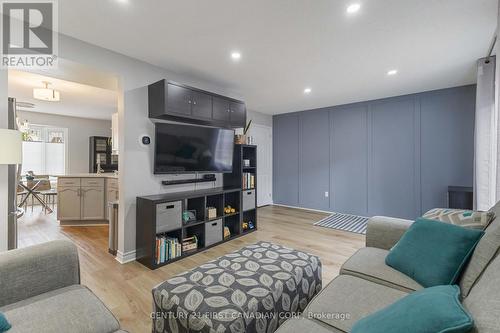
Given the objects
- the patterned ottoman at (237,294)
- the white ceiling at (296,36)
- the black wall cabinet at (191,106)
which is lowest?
the patterned ottoman at (237,294)

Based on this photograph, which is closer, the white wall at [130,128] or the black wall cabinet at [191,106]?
the white wall at [130,128]

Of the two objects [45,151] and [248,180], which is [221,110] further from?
[45,151]

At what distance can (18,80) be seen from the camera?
358 centimetres

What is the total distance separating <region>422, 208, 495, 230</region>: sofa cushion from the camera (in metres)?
1.35

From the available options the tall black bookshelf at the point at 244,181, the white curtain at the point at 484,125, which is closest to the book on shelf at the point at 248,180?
the tall black bookshelf at the point at 244,181

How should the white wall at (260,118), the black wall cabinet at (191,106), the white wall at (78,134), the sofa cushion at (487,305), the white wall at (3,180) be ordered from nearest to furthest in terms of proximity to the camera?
the sofa cushion at (487,305), the white wall at (3,180), the black wall cabinet at (191,106), the white wall at (260,118), the white wall at (78,134)

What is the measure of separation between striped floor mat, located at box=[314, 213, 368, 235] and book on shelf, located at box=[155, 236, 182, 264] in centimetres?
266

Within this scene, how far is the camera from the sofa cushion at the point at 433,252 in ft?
4.03

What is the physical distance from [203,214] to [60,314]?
81.7 inches

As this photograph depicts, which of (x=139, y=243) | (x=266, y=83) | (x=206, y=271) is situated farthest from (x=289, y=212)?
(x=206, y=271)

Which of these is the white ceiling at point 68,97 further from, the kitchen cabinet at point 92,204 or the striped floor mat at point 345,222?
the striped floor mat at point 345,222

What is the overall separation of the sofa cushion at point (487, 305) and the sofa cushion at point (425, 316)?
0.03 m

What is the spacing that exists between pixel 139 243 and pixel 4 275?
1.57 meters

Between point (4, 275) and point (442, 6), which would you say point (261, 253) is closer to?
point (4, 275)
